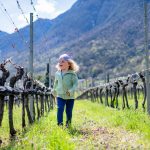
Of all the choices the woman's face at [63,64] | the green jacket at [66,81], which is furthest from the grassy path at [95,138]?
the woman's face at [63,64]

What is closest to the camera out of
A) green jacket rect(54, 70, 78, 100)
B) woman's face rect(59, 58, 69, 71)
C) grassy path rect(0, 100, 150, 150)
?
grassy path rect(0, 100, 150, 150)

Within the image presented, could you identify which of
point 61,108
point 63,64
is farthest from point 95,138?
point 63,64

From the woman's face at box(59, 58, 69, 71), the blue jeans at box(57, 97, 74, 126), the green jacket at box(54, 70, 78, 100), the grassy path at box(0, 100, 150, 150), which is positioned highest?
the woman's face at box(59, 58, 69, 71)

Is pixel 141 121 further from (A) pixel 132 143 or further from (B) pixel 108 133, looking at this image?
(A) pixel 132 143

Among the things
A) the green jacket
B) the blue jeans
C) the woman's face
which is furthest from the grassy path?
the woman's face

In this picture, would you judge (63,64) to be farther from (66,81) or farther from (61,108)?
(61,108)

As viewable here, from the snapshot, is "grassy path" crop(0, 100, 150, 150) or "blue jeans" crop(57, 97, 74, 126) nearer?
"grassy path" crop(0, 100, 150, 150)

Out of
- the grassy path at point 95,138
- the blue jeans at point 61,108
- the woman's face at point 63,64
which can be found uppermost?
the woman's face at point 63,64

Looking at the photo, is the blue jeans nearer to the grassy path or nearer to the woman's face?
the grassy path

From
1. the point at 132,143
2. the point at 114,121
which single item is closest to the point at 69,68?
the point at 114,121

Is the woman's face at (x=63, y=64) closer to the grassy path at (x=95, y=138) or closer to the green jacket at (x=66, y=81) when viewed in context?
the green jacket at (x=66, y=81)

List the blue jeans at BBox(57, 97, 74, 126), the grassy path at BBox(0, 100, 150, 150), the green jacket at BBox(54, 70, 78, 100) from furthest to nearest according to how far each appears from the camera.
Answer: the green jacket at BBox(54, 70, 78, 100), the blue jeans at BBox(57, 97, 74, 126), the grassy path at BBox(0, 100, 150, 150)

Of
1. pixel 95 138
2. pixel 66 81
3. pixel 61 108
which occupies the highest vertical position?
pixel 66 81

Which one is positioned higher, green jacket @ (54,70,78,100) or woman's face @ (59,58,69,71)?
woman's face @ (59,58,69,71)
